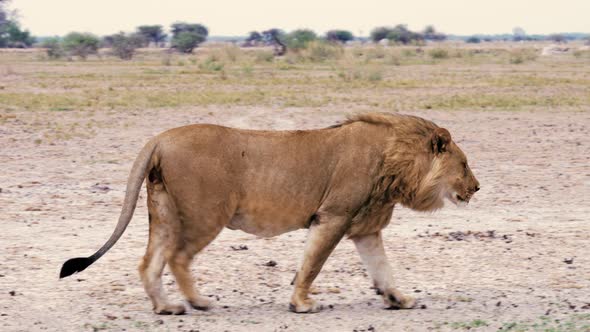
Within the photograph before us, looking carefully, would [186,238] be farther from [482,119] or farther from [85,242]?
[482,119]

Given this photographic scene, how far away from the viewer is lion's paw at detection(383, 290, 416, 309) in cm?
704

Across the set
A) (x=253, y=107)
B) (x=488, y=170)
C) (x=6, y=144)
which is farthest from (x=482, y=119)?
(x=6, y=144)

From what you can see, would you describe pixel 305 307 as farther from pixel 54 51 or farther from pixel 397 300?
pixel 54 51

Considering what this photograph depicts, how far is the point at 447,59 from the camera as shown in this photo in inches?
2366

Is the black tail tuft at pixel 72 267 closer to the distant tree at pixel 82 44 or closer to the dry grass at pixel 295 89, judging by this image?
the dry grass at pixel 295 89

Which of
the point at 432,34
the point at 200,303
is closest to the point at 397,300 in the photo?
the point at 200,303

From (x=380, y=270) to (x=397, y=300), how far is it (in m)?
0.23

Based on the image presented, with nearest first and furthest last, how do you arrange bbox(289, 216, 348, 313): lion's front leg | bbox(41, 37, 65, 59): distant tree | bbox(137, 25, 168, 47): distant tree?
bbox(289, 216, 348, 313): lion's front leg
bbox(41, 37, 65, 59): distant tree
bbox(137, 25, 168, 47): distant tree

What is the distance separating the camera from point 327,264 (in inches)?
335

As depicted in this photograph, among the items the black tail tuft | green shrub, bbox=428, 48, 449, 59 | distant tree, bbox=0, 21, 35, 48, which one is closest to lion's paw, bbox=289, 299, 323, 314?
the black tail tuft

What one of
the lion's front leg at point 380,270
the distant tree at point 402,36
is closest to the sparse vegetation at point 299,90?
the lion's front leg at point 380,270

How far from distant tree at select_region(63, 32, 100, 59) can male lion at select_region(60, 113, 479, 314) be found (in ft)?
183

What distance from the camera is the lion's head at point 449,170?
7.00 meters

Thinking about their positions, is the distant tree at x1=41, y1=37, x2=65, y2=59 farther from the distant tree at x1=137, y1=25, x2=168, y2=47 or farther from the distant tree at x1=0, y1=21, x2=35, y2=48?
the distant tree at x1=137, y1=25, x2=168, y2=47
